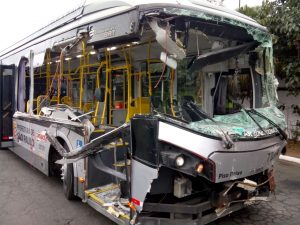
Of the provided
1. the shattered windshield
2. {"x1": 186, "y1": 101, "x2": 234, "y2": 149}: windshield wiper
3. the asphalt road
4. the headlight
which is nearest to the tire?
the asphalt road

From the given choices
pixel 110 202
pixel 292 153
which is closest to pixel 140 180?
pixel 110 202

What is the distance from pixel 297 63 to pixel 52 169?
695 cm

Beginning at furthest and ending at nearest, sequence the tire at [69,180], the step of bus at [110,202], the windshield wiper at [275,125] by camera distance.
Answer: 1. the tire at [69,180]
2. the windshield wiper at [275,125]
3. the step of bus at [110,202]

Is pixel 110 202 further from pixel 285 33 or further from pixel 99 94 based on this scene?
pixel 285 33

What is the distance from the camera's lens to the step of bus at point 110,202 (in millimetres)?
3916

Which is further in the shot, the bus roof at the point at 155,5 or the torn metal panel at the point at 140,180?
the bus roof at the point at 155,5

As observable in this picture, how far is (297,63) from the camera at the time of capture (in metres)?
9.13

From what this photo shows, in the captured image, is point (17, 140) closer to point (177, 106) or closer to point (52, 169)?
point (52, 169)

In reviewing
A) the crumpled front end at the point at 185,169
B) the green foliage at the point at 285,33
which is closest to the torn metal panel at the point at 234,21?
the crumpled front end at the point at 185,169

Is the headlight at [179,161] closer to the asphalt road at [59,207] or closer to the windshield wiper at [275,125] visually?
the windshield wiper at [275,125]

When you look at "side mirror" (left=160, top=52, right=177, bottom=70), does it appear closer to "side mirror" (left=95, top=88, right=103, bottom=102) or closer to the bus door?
"side mirror" (left=95, top=88, right=103, bottom=102)

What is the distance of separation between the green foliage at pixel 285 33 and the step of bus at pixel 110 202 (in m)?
6.58

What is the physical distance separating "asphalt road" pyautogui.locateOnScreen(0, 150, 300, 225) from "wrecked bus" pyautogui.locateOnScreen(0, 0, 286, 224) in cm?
36

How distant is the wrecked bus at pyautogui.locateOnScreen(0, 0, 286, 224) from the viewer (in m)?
3.41
